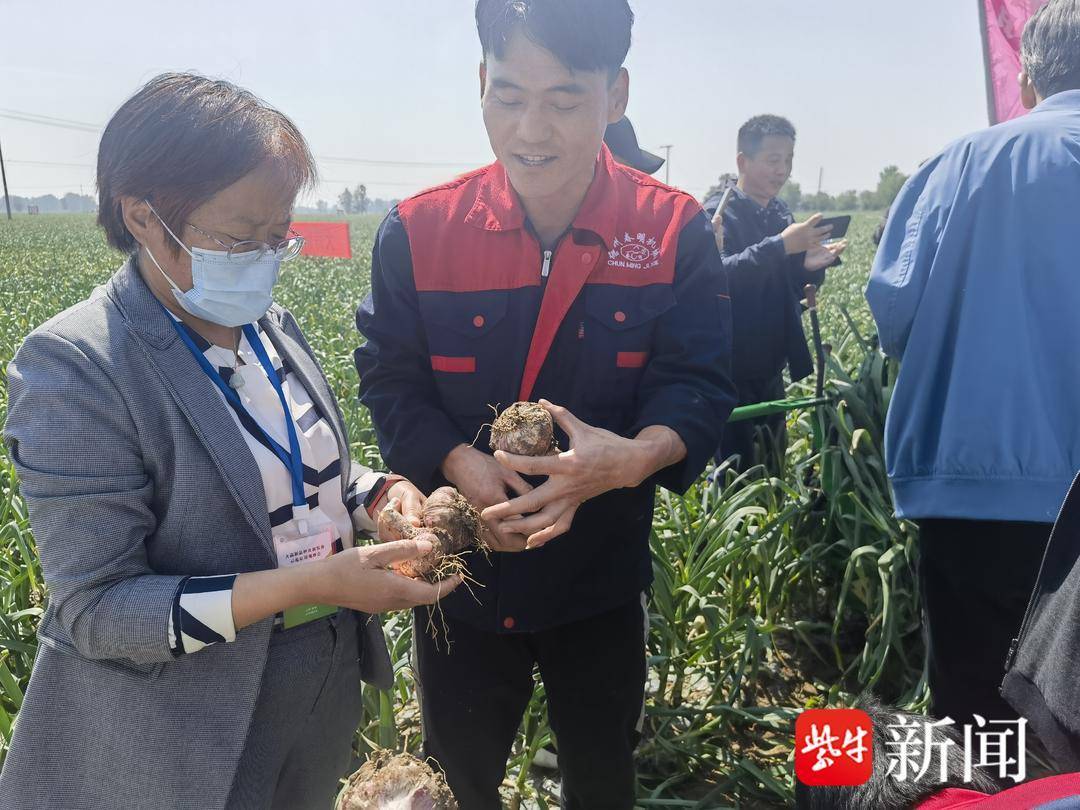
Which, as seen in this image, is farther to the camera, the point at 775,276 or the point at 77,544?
the point at 775,276

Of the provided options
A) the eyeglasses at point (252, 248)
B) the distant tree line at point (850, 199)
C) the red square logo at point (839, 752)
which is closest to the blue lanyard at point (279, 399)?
the eyeglasses at point (252, 248)

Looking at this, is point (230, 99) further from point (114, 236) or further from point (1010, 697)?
point (1010, 697)

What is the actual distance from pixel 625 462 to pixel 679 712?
1222mm

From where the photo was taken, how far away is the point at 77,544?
1054mm

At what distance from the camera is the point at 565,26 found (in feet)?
4.38

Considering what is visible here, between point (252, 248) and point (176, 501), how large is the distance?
1.45ft

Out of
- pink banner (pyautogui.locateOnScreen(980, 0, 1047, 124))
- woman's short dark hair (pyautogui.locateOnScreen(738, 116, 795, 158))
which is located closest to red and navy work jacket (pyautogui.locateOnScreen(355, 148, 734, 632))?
pink banner (pyautogui.locateOnScreen(980, 0, 1047, 124))

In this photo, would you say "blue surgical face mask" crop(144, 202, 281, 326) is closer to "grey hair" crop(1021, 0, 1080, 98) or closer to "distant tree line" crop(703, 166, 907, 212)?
"grey hair" crop(1021, 0, 1080, 98)

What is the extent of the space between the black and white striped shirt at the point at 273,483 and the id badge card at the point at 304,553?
1cm

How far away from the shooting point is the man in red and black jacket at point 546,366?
144 cm

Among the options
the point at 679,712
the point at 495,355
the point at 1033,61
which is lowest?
the point at 679,712

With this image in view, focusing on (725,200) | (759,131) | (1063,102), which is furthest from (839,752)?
(759,131)

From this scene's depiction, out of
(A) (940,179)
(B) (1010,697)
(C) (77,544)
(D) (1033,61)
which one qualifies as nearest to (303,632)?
(C) (77,544)

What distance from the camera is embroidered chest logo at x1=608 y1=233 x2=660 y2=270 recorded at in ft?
4.98
